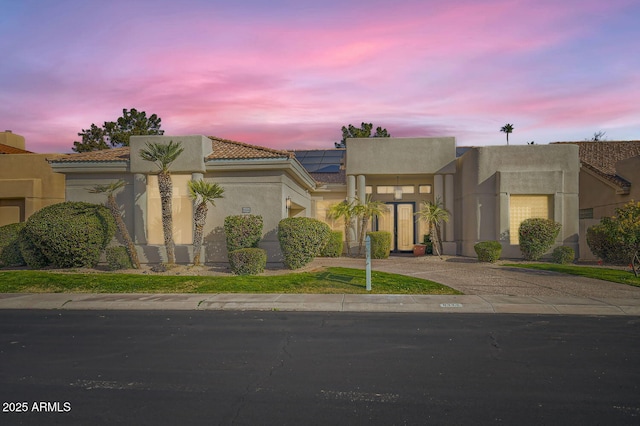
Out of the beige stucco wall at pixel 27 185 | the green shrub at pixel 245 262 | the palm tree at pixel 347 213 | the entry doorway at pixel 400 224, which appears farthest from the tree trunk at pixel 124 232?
the entry doorway at pixel 400 224

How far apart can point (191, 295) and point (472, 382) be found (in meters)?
8.41

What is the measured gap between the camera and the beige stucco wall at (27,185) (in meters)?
26.9

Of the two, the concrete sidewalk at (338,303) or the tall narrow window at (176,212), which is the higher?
the tall narrow window at (176,212)

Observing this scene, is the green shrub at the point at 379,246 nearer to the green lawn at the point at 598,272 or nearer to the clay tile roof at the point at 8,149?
the green lawn at the point at 598,272

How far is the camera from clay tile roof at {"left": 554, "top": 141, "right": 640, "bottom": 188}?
85.7 feet

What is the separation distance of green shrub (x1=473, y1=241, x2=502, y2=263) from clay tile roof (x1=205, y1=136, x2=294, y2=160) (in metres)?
8.50

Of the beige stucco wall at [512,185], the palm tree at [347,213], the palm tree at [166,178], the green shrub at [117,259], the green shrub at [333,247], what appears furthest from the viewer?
the palm tree at [347,213]

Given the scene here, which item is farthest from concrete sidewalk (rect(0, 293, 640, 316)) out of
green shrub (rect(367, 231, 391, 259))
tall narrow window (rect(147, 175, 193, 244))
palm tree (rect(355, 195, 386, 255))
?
palm tree (rect(355, 195, 386, 255))

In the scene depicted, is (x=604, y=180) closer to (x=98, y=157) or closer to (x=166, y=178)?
(x=166, y=178)

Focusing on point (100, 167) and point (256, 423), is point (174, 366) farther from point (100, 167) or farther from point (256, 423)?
point (100, 167)

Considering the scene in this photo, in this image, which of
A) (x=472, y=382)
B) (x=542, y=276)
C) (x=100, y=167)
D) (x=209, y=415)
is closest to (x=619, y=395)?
(x=472, y=382)

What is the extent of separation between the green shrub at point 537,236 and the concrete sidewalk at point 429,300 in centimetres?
541

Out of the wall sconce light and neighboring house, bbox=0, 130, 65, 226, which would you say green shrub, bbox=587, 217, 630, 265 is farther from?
neighboring house, bbox=0, 130, 65, 226

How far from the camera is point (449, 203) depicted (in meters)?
23.6
